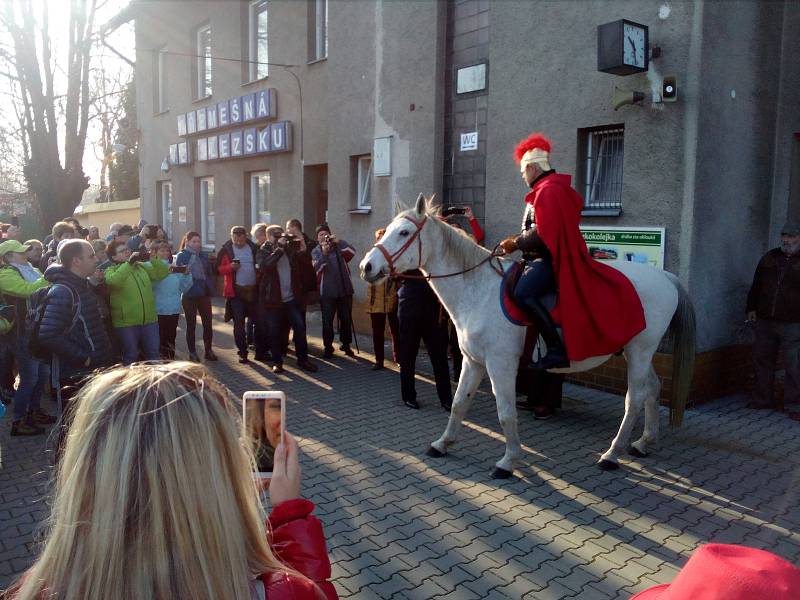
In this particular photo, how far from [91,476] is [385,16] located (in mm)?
10834

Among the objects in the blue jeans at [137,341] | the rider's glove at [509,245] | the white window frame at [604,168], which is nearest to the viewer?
the rider's glove at [509,245]

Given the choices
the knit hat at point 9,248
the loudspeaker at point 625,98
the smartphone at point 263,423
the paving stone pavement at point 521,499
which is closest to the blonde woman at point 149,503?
the smartphone at point 263,423

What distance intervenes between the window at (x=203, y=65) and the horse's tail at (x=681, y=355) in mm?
15033

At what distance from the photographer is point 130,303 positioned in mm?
6520

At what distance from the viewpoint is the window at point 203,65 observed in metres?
17.4

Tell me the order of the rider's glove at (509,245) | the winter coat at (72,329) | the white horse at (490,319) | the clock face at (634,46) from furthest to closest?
Result: the clock face at (634,46)
the rider's glove at (509,245)
the white horse at (490,319)
the winter coat at (72,329)

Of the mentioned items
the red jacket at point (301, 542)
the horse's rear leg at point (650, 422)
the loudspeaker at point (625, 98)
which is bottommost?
the horse's rear leg at point (650, 422)

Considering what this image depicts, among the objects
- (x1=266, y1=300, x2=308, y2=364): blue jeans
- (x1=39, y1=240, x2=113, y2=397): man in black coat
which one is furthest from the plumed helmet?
Result: (x1=266, y1=300, x2=308, y2=364): blue jeans

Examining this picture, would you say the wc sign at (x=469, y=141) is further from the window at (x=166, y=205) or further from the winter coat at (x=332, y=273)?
the window at (x=166, y=205)

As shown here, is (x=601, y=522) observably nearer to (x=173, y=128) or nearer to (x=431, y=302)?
(x=431, y=302)

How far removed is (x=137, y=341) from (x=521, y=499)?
14.1ft

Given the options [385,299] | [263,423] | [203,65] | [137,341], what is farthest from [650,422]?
[203,65]

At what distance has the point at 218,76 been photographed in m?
15.9

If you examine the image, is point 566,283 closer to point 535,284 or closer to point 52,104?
point 535,284
